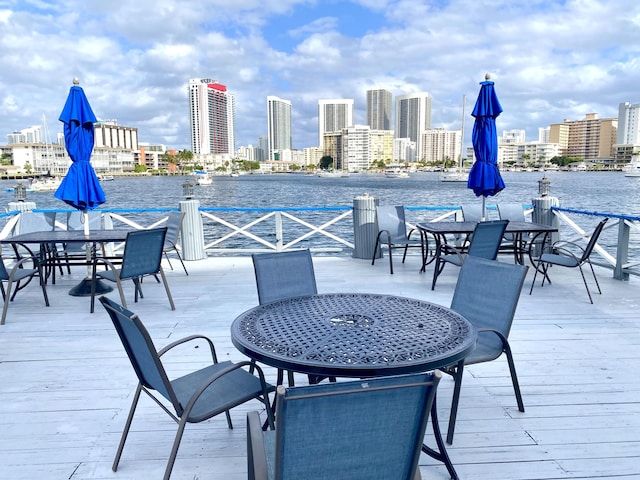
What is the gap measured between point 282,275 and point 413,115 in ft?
387

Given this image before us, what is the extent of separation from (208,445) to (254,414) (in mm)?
937

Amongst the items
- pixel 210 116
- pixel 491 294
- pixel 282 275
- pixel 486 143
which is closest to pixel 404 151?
pixel 210 116

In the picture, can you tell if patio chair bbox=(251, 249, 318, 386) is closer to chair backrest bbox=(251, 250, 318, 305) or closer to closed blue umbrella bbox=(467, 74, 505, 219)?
chair backrest bbox=(251, 250, 318, 305)

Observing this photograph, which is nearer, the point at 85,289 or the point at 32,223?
the point at 85,289

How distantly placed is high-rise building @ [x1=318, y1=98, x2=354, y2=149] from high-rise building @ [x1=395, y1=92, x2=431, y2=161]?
41.7 ft

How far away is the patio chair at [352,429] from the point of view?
1.13m

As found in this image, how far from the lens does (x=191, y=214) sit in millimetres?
7008

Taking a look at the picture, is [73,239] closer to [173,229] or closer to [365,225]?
[173,229]

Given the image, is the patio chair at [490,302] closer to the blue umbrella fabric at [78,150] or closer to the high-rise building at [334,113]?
the blue umbrella fabric at [78,150]

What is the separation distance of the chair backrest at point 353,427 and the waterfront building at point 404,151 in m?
103

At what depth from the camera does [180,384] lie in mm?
2156

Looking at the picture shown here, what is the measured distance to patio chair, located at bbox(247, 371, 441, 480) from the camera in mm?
1131

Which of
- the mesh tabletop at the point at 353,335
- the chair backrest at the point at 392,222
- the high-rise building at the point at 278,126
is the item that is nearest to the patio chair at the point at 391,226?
the chair backrest at the point at 392,222

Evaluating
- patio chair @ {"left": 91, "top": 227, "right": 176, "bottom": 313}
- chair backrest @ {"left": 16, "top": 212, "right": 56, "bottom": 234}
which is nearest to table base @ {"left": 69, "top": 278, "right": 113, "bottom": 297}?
patio chair @ {"left": 91, "top": 227, "right": 176, "bottom": 313}
